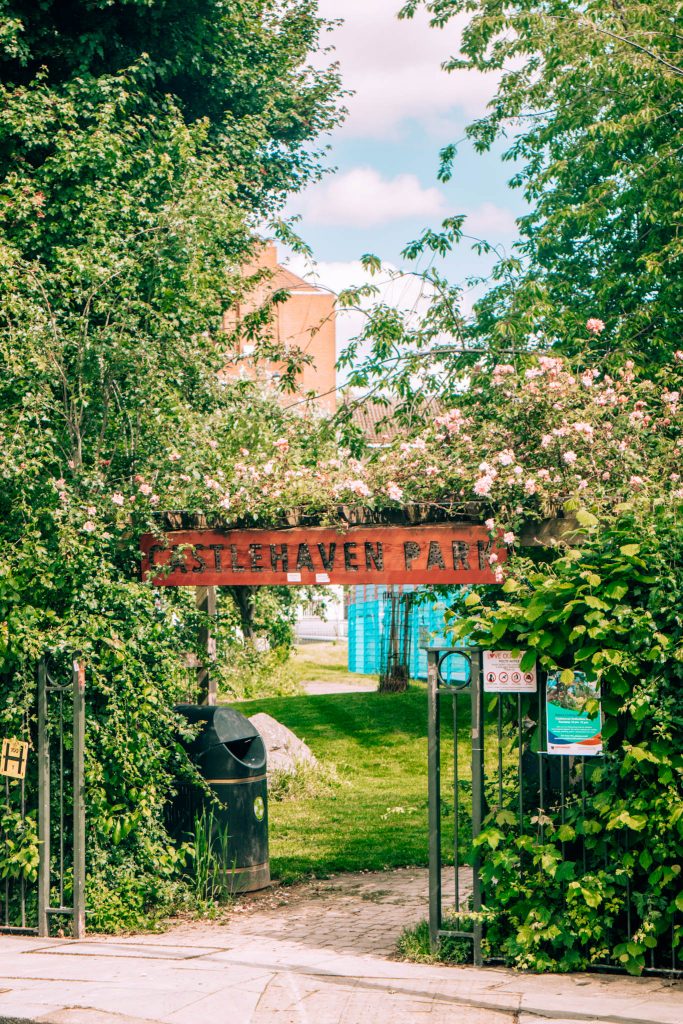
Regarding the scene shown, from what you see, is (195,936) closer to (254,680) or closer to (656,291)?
(656,291)

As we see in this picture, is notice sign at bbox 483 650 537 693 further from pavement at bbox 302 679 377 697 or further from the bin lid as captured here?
pavement at bbox 302 679 377 697

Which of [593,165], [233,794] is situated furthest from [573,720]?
[593,165]

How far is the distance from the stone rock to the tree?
551 cm

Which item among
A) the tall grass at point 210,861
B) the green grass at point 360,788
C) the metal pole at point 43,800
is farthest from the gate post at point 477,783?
the metal pole at point 43,800

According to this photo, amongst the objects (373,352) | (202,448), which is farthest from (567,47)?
(202,448)

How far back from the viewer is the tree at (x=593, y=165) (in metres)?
12.6

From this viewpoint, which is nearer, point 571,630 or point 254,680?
point 571,630

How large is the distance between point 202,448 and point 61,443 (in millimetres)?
1170

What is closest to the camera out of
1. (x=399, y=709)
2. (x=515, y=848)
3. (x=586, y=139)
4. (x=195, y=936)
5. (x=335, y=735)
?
(x=515, y=848)

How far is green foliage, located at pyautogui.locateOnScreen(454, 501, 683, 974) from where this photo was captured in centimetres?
604

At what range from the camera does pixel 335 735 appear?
54.4 ft

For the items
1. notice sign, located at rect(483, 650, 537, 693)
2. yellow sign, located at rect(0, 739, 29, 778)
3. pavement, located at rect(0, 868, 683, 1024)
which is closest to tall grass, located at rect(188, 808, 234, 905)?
pavement, located at rect(0, 868, 683, 1024)

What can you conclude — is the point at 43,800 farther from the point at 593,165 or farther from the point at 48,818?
the point at 593,165

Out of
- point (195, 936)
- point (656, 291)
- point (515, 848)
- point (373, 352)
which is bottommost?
point (195, 936)
